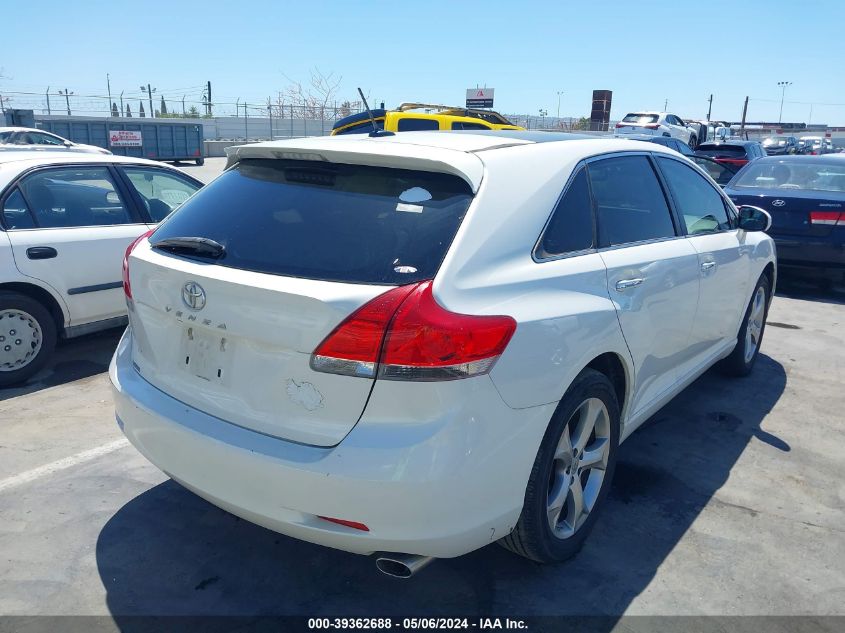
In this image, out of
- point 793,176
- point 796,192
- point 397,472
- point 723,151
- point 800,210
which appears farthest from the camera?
point 723,151

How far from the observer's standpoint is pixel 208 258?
2.64 metres

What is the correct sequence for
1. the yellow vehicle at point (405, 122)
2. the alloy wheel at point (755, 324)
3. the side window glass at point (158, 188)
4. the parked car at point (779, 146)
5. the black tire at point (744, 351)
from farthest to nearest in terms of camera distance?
the parked car at point (779, 146) → the yellow vehicle at point (405, 122) → the side window glass at point (158, 188) → the alloy wheel at point (755, 324) → the black tire at point (744, 351)

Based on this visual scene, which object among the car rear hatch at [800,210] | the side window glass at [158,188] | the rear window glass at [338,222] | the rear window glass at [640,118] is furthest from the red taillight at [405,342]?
the rear window glass at [640,118]

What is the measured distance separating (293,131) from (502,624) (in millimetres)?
41007

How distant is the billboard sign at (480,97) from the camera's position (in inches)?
1623

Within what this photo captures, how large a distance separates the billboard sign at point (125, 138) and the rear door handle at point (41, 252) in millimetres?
23063

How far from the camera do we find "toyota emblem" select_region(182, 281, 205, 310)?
2.53 m

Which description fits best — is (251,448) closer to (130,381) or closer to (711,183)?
(130,381)

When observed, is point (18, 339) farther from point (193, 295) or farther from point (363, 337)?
point (363, 337)

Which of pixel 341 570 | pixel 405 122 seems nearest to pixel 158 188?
pixel 341 570

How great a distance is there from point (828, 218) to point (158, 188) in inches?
271

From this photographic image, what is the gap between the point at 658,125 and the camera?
2723 cm

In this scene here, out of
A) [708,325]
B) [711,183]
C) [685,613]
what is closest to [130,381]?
[685,613]

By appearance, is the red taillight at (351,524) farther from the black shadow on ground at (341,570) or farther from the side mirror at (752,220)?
the side mirror at (752,220)
